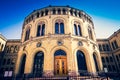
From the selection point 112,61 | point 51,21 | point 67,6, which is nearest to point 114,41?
point 112,61

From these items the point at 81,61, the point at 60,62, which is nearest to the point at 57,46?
the point at 60,62

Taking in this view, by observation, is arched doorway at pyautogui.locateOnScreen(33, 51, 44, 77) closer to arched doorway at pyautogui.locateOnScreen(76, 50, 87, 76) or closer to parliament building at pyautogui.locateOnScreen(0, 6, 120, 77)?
parliament building at pyautogui.locateOnScreen(0, 6, 120, 77)

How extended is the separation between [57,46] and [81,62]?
5082 mm

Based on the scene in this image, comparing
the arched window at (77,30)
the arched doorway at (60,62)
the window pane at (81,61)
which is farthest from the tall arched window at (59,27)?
the window pane at (81,61)

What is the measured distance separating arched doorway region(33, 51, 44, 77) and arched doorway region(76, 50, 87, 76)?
6292mm

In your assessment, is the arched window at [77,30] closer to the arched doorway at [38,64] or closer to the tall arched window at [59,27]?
the tall arched window at [59,27]

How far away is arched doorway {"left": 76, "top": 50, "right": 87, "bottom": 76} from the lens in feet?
58.2

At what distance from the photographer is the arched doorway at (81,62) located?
58.2ft

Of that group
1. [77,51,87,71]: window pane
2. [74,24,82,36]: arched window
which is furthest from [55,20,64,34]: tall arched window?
[77,51,87,71]: window pane

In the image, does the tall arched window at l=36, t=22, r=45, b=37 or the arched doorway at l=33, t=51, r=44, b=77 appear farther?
the tall arched window at l=36, t=22, r=45, b=37

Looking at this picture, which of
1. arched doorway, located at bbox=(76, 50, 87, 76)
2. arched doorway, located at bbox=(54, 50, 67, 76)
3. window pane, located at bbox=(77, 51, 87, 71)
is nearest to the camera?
arched doorway, located at bbox=(54, 50, 67, 76)

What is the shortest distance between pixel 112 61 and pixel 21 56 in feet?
78.8

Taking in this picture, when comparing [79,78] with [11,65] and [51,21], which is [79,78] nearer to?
[51,21]

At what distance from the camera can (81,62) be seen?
18719 millimetres
